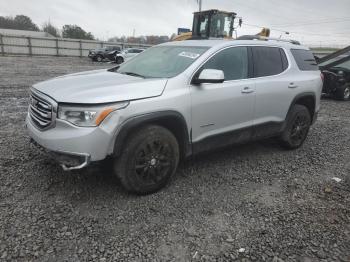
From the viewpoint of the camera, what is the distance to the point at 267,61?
474cm

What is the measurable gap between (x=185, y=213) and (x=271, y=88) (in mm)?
2403

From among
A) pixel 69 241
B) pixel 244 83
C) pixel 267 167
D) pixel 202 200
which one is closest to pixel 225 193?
pixel 202 200

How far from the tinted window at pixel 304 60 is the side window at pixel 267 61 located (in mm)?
344

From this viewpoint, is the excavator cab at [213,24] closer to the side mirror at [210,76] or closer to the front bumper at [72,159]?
the side mirror at [210,76]

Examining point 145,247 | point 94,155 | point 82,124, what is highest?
point 82,124

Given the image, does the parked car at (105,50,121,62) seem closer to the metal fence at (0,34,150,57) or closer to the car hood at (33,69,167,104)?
the metal fence at (0,34,150,57)

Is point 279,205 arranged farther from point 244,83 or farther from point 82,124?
point 82,124

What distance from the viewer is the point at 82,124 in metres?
3.04

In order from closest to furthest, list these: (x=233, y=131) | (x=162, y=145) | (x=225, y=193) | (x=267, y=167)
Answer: (x=162, y=145)
(x=225, y=193)
(x=233, y=131)
(x=267, y=167)

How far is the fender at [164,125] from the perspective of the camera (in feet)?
10.3

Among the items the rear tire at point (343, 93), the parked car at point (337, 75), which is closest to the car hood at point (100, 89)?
the parked car at point (337, 75)

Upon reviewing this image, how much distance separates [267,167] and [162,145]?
77.0 inches

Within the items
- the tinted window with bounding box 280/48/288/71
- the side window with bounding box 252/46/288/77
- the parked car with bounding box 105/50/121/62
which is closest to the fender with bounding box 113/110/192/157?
the side window with bounding box 252/46/288/77

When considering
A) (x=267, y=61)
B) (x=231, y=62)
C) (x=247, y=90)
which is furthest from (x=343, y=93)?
(x=231, y=62)
